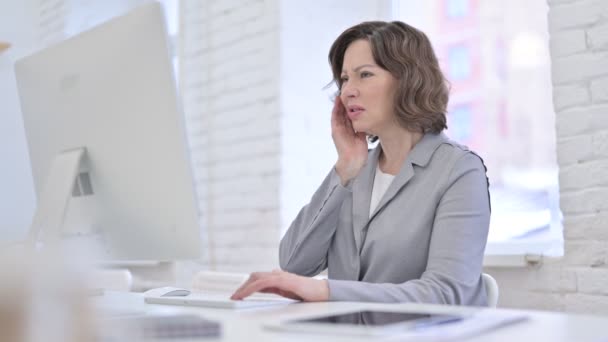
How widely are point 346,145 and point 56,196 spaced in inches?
29.9

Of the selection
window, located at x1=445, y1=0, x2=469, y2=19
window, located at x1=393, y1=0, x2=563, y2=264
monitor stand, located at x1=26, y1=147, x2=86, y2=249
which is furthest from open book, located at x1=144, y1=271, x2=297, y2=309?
window, located at x1=445, y1=0, x2=469, y2=19

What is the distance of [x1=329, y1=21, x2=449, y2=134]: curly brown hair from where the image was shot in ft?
5.83

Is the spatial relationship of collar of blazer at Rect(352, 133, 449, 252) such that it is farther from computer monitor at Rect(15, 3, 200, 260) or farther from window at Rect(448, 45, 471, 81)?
window at Rect(448, 45, 471, 81)

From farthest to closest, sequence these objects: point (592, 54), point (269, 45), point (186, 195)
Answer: point (269, 45) → point (592, 54) → point (186, 195)

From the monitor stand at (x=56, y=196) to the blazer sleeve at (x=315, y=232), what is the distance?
0.56m

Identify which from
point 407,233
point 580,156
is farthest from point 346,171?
point 580,156

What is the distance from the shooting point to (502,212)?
2264 mm

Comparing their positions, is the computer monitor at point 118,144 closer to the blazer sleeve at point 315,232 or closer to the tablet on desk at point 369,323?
the blazer sleeve at point 315,232

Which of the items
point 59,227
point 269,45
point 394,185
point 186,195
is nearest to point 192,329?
point 186,195

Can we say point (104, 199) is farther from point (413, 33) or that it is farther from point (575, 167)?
point (575, 167)

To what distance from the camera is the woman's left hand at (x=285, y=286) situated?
1184 millimetres

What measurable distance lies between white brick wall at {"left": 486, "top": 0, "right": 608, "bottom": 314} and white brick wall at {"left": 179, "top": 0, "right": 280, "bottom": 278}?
3.79 feet

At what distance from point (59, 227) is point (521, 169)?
55.4 inches

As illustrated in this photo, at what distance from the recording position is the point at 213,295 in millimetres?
1305
